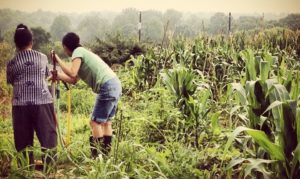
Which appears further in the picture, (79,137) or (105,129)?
(79,137)

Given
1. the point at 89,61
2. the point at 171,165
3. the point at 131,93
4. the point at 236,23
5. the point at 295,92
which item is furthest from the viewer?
the point at 236,23

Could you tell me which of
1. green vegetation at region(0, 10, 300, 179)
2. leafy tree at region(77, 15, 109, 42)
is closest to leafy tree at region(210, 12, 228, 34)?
green vegetation at region(0, 10, 300, 179)

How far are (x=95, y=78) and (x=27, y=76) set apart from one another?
14.5 inches

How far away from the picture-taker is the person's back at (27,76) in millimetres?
1874

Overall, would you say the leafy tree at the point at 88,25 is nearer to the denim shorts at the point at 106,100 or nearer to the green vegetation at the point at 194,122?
the green vegetation at the point at 194,122

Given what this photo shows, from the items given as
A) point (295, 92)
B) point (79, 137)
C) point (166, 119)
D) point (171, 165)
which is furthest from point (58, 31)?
point (295, 92)

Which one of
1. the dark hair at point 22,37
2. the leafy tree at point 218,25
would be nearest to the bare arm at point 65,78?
the dark hair at point 22,37

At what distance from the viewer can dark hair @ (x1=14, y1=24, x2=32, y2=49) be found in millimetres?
1850

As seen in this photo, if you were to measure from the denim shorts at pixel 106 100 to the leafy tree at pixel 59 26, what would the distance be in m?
0.49

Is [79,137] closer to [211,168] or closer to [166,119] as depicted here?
[166,119]

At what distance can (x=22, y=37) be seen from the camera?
186 centimetres

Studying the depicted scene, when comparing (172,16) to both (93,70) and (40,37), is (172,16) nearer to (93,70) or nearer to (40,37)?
(40,37)

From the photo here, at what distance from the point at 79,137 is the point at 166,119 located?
538 mm

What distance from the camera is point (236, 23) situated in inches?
167
